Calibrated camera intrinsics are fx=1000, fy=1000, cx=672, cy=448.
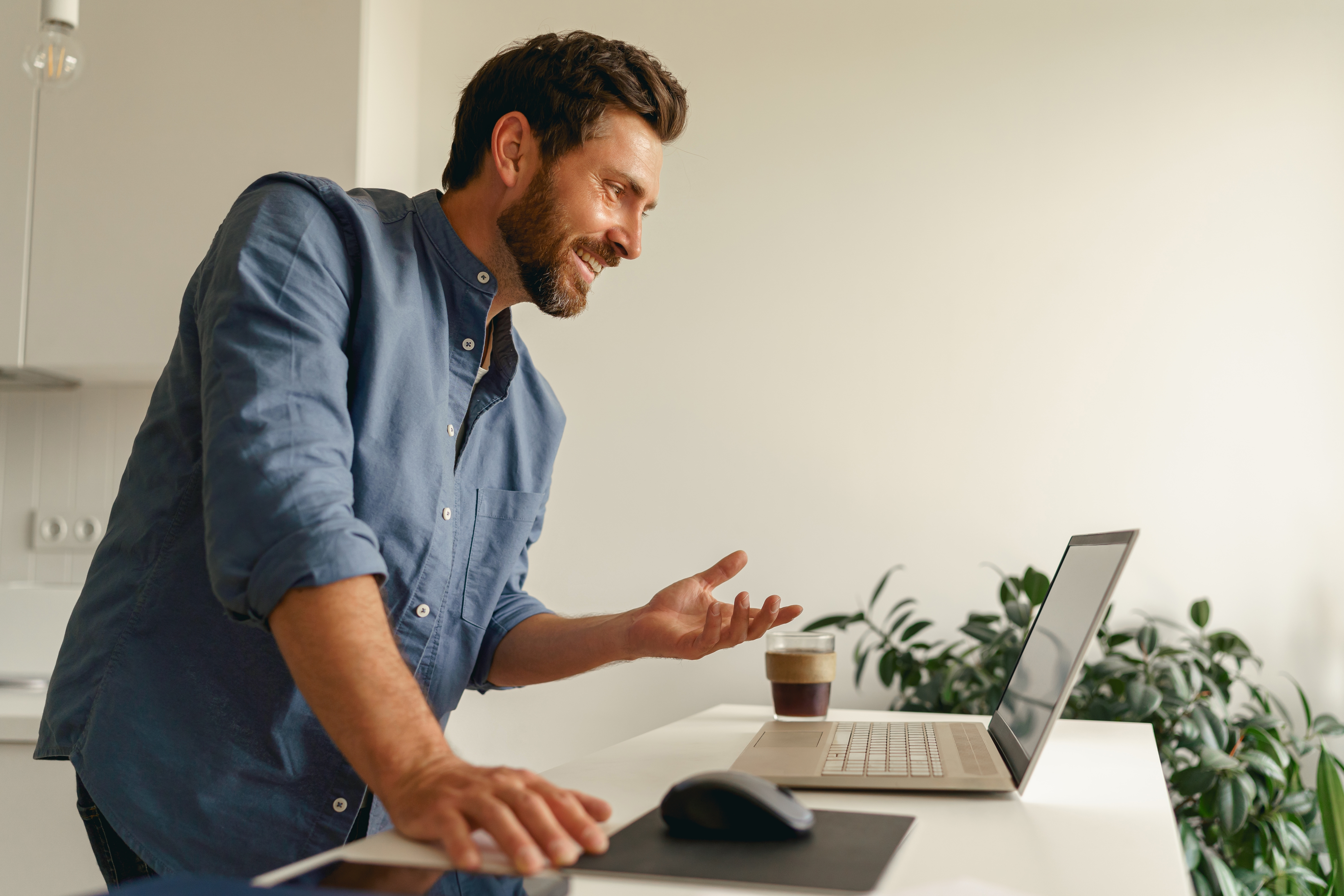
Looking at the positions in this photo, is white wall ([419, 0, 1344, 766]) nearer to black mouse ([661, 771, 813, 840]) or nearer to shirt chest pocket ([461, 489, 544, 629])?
shirt chest pocket ([461, 489, 544, 629])

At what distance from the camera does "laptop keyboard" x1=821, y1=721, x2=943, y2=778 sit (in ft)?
3.03

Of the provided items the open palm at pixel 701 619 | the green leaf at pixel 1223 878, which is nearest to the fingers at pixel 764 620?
the open palm at pixel 701 619

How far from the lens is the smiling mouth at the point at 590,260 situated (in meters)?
1.30

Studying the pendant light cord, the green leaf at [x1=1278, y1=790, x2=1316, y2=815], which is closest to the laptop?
the green leaf at [x1=1278, y1=790, x2=1316, y2=815]

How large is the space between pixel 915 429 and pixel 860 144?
70 centimetres

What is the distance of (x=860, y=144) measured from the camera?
2.40 meters

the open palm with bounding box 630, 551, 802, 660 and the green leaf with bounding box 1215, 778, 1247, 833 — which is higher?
the open palm with bounding box 630, 551, 802, 660

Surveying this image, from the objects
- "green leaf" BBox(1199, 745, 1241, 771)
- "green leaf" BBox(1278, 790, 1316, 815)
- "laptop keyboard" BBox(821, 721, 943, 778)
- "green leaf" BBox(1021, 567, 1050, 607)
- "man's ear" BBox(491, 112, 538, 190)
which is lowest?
"green leaf" BBox(1278, 790, 1316, 815)

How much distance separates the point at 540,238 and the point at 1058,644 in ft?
2.49

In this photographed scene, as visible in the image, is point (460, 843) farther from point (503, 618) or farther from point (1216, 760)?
point (1216, 760)

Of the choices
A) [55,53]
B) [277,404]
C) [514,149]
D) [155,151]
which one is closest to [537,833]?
[277,404]

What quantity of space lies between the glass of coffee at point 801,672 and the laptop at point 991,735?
0.06 metres

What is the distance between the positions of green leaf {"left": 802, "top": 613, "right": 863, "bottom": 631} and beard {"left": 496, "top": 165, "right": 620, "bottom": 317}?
1100 millimetres

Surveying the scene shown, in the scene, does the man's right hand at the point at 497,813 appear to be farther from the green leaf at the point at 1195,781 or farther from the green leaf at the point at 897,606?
the green leaf at the point at 897,606
